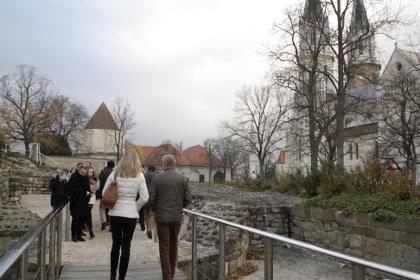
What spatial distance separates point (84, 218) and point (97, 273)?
2.92 m

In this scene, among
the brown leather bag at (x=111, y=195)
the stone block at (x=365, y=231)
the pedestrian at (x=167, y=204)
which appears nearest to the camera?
the brown leather bag at (x=111, y=195)

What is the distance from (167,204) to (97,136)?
6314 centimetres

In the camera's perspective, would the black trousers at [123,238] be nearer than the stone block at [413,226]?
Yes

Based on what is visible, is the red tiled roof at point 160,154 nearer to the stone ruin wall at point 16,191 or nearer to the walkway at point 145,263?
the stone ruin wall at point 16,191

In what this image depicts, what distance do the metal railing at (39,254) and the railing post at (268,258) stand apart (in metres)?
1.98

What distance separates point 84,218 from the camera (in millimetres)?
8125

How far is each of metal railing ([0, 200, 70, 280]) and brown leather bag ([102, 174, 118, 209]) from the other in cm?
70

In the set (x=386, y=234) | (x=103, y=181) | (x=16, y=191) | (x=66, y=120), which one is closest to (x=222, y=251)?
(x=103, y=181)

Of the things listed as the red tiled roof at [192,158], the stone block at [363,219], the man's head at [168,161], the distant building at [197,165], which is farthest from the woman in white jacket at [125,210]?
the red tiled roof at [192,158]

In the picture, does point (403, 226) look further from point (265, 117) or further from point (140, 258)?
point (265, 117)

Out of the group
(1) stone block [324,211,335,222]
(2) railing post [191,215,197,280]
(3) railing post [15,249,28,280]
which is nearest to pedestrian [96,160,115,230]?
(2) railing post [191,215,197,280]

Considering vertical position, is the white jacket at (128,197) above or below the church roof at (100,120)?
below

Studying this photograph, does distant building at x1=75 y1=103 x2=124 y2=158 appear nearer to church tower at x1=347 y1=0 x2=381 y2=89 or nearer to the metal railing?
church tower at x1=347 y1=0 x2=381 y2=89

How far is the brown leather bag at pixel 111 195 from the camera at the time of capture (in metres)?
4.77
